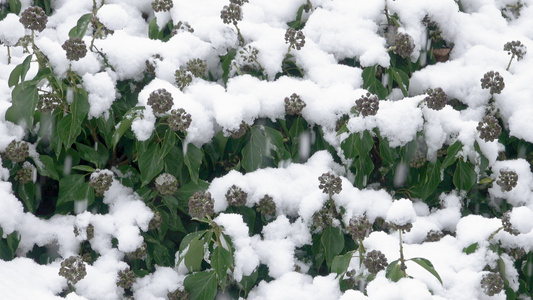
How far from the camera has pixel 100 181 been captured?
2318 mm

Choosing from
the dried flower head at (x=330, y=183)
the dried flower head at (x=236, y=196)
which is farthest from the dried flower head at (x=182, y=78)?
the dried flower head at (x=330, y=183)

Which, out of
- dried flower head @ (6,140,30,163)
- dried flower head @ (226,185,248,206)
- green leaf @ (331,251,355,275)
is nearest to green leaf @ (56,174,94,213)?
dried flower head @ (6,140,30,163)

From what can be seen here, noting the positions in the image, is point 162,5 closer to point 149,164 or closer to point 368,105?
point 149,164

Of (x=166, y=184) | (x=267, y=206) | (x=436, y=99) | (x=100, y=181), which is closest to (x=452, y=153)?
(x=436, y=99)

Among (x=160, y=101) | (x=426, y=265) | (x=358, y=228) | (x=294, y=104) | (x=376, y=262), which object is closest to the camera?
(x=426, y=265)

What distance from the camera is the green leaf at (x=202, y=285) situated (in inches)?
84.3

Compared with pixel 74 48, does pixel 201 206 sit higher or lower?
lower

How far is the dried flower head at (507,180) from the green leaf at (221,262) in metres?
1.15

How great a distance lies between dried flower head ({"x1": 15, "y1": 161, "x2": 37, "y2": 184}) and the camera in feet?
7.54

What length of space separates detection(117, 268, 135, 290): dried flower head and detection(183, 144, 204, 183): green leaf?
423mm

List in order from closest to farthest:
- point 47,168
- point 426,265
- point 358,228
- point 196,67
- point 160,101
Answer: point 426,265 → point 358,228 → point 160,101 → point 47,168 → point 196,67

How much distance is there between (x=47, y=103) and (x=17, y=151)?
217mm

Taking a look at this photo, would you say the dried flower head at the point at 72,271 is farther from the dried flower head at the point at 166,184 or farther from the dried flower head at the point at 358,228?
the dried flower head at the point at 358,228

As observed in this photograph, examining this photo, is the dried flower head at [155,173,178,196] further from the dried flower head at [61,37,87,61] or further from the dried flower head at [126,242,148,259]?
the dried flower head at [61,37,87,61]
